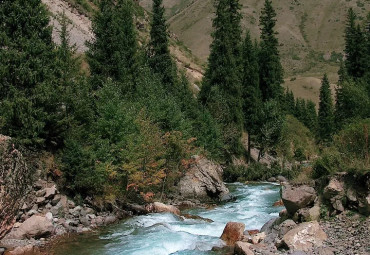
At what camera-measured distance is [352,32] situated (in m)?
61.0

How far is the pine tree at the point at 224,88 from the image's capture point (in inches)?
1841

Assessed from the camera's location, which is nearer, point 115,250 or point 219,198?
point 115,250

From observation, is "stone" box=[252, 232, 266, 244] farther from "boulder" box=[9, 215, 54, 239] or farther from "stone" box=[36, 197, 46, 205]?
"stone" box=[36, 197, 46, 205]

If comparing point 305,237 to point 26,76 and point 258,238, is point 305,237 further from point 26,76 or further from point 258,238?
point 26,76

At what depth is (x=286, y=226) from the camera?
14.5 metres

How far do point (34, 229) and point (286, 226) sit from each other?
10.2 metres

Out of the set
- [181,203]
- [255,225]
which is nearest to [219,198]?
[181,203]

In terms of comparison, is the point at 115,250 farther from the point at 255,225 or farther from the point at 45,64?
the point at 45,64

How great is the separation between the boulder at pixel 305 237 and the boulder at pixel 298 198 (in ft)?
5.10

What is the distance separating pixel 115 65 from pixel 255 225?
18.1 m

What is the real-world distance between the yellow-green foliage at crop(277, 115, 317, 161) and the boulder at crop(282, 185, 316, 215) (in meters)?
37.2

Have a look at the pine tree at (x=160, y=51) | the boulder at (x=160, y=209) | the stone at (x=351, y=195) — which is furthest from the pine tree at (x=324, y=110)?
the stone at (x=351, y=195)

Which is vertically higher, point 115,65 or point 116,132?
point 115,65

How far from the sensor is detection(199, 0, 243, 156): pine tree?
46.8 meters
